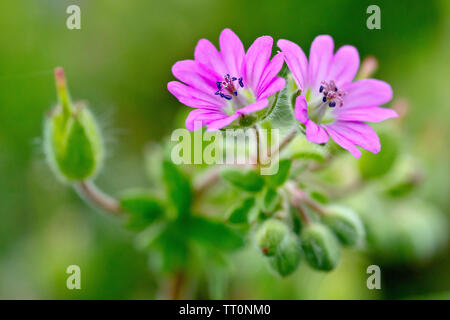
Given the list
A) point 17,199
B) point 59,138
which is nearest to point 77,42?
point 17,199

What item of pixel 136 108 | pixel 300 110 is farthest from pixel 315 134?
pixel 136 108

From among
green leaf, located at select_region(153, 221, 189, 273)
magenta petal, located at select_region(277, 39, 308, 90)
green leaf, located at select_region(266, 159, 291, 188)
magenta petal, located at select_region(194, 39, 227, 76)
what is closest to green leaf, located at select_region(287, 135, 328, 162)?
green leaf, located at select_region(266, 159, 291, 188)

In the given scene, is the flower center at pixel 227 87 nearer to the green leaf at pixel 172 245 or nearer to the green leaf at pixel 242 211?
the green leaf at pixel 242 211

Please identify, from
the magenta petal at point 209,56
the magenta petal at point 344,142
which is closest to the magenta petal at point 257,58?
the magenta petal at point 209,56

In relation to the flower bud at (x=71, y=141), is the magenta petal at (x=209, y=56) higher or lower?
higher

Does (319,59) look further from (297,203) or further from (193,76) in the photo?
(297,203)
